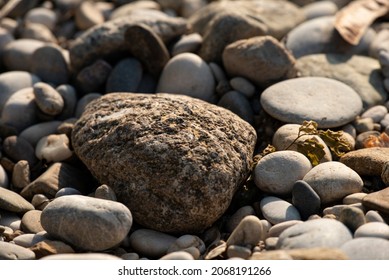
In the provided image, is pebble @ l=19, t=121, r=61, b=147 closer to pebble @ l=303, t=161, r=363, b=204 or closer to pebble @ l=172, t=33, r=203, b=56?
pebble @ l=172, t=33, r=203, b=56

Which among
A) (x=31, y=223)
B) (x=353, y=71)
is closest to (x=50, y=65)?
→ (x=31, y=223)

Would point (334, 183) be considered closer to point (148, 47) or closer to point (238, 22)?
point (238, 22)

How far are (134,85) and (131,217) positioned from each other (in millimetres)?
1959

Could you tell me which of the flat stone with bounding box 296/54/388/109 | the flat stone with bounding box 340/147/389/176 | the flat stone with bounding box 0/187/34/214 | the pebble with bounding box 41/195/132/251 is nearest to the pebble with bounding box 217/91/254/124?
the flat stone with bounding box 296/54/388/109

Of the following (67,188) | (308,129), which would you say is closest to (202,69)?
(308,129)

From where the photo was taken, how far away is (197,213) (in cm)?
399

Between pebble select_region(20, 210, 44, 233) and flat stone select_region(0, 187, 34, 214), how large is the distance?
90mm

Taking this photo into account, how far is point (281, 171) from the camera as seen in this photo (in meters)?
4.23

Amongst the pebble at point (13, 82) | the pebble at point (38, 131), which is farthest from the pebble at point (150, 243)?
the pebble at point (13, 82)

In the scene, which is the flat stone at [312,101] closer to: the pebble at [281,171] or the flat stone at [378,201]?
the pebble at [281,171]

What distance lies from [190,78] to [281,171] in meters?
1.52
